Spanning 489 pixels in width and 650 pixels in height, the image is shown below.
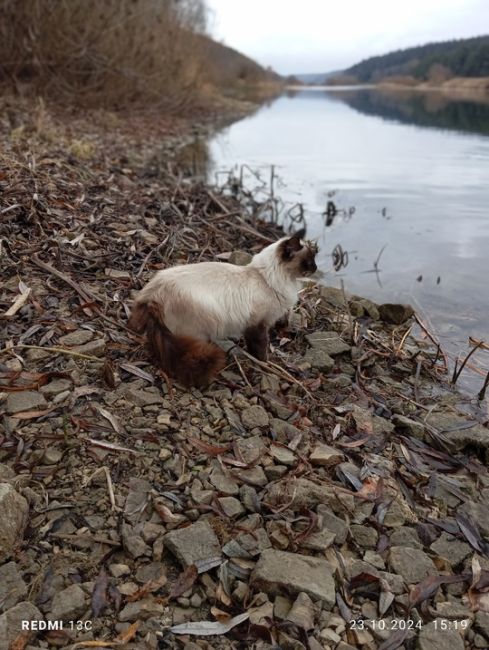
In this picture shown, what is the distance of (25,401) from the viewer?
3043 millimetres

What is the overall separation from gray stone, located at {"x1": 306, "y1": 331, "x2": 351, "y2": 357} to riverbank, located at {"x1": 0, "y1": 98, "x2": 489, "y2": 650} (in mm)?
18

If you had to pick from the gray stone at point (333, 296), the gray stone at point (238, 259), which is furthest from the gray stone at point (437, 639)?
the gray stone at point (238, 259)

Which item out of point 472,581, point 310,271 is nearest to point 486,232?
point 310,271

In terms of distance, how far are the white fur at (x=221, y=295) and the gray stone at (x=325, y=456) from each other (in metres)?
1.11

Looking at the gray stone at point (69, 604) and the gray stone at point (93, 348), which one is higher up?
the gray stone at point (93, 348)

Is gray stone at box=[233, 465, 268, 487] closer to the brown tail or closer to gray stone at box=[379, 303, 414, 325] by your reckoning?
the brown tail

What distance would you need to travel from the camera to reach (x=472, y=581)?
8.45 ft

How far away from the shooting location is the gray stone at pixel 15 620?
195cm

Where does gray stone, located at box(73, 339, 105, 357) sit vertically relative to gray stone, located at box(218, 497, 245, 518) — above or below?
above

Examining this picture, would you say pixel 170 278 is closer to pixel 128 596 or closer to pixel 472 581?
pixel 128 596

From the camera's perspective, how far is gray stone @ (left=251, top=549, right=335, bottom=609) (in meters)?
2.27

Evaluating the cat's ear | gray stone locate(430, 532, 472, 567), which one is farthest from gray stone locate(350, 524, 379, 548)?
the cat's ear

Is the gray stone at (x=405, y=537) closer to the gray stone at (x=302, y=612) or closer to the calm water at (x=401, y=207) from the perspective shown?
the gray stone at (x=302, y=612)

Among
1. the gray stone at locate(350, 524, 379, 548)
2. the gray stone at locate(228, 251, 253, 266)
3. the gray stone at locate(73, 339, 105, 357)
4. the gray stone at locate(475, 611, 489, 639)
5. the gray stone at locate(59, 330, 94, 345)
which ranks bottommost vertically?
the gray stone at locate(475, 611, 489, 639)
